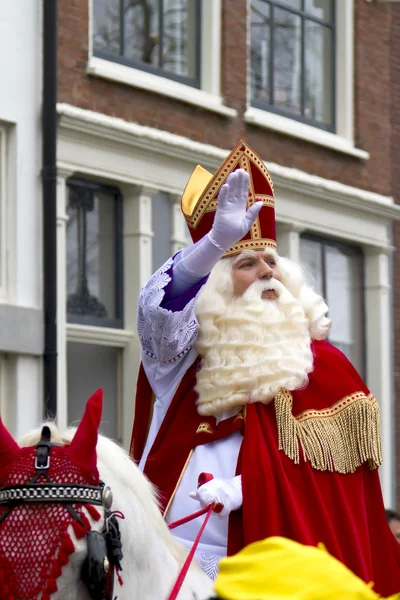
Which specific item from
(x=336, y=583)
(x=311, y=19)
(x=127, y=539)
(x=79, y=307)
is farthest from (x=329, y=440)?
(x=311, y=19)

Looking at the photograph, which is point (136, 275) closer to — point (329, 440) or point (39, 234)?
point (39, 234)

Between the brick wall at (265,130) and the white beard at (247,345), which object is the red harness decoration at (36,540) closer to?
the white beard at (247,345)

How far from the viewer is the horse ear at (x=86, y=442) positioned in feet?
10.6

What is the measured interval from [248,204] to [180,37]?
26.6ft

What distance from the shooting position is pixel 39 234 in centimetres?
1087

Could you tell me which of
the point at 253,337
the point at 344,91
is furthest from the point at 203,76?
the point at 253,337

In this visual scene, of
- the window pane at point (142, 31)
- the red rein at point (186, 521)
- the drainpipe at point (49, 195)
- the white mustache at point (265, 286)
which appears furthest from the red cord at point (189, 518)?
the window pane at point (142, 31)

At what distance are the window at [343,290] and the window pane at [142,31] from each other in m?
2.81

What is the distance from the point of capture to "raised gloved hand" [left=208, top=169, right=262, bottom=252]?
4266 millimetres

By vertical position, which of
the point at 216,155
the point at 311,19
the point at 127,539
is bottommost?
the point at 127,539

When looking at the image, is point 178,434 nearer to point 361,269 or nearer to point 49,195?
point 49,195

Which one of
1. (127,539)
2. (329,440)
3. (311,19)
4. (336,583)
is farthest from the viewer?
(311,19)

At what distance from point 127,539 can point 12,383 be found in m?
7.38

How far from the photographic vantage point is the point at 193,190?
196 inches
